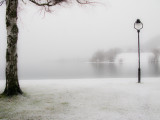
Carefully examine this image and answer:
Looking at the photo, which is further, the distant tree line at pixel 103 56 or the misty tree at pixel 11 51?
the distant tree line at pixel 103 56

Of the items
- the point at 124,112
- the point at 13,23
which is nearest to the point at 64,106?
the point at 124,112

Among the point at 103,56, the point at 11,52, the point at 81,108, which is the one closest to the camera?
the point at 81,108

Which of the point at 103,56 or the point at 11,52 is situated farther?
the point at 103,56

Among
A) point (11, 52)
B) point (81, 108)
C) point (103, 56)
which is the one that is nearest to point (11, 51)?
point (11, 52)

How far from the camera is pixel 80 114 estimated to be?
6035 millimetres

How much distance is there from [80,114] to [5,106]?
8.80ft

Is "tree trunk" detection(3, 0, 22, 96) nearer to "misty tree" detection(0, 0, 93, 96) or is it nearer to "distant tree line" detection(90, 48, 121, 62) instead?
"misty tree" detection(0, 0, 93, 96)

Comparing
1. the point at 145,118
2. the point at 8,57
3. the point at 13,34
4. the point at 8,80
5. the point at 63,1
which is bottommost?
the point at 145,118

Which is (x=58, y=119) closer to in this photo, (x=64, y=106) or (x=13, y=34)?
(x=64, y=106)

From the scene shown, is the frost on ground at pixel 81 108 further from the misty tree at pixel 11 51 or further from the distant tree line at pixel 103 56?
the distant tree line at pixel 103 56

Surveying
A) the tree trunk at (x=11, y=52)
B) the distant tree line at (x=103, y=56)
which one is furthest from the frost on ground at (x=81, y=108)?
the distant tree line at (x=103, y=56)

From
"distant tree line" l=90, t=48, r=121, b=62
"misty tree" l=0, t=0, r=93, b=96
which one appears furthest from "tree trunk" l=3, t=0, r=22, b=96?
"distant tree line" l=90, t=48, r=121, b=62

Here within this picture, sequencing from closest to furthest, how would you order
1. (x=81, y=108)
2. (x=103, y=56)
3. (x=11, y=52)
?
(x=81, y=108), (x=11, y=52), (x=103, y=56)

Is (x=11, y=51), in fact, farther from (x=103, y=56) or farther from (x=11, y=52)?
(x=103, y=56)
